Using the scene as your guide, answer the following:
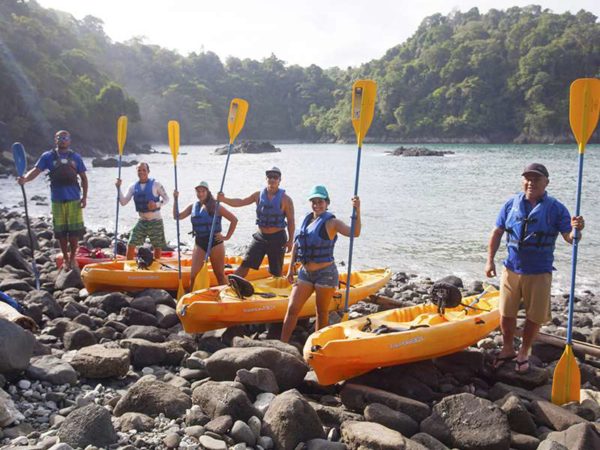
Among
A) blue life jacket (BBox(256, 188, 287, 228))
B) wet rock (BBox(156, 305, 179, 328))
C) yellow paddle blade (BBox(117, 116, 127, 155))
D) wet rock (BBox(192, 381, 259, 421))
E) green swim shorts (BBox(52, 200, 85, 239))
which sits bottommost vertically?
wet rock (BBox(156, 305, 179, 328))

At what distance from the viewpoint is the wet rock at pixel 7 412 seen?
11.0 ft

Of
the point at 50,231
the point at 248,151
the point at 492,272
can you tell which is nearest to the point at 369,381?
the point at 492,272

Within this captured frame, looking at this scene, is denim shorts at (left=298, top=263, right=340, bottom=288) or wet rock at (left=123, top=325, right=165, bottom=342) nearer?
denim shorts at (left=298, top=263, right=340, bottom=288)

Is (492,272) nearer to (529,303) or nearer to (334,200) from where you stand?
(529,303)

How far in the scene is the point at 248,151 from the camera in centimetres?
6266

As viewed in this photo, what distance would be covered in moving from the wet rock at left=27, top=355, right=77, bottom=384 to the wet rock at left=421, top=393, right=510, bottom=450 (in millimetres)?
2683

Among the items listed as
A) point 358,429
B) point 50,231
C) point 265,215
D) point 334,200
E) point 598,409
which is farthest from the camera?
point 334,200

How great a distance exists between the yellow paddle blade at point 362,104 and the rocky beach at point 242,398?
268 centimetres

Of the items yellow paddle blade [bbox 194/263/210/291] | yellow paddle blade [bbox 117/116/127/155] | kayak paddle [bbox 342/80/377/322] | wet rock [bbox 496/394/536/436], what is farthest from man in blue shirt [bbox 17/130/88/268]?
wet rock [bbox 496/394/536/436]

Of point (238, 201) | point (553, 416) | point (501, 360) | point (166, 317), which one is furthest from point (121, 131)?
point (553, 416)

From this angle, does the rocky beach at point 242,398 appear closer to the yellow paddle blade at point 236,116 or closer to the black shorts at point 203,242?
the black shorts at point 203,242

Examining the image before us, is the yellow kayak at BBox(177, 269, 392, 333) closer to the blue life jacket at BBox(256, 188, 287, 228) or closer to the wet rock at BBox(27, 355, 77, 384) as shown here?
the blue life jacket at BBox(256, 188, 287, 228)

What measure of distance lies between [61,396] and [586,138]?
16.1 ft

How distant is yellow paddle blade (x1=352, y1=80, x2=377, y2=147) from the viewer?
20.0 ft
